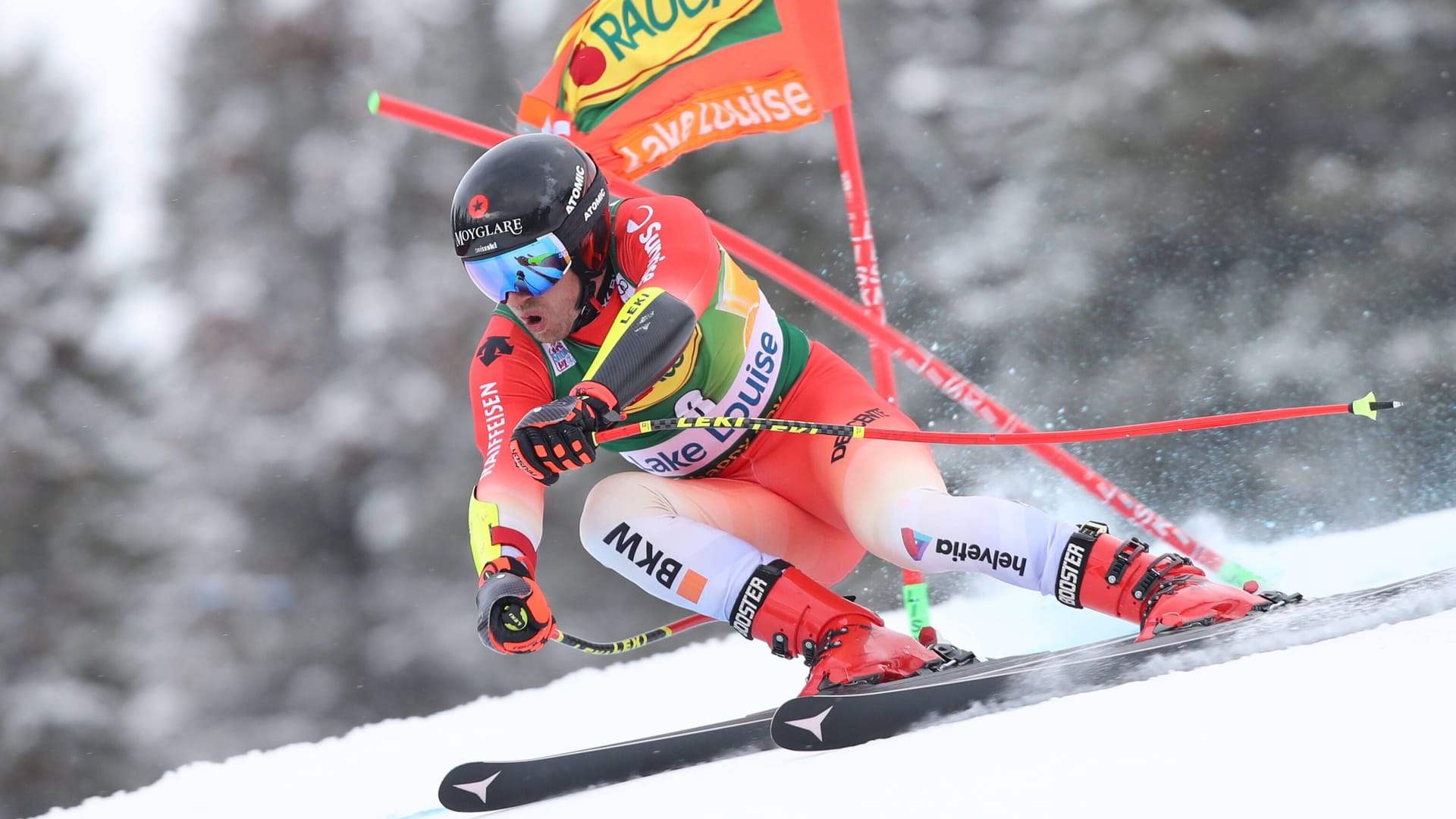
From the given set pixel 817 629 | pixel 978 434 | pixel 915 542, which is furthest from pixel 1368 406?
pixel 817 629

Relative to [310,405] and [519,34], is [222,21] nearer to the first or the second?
[519,34]

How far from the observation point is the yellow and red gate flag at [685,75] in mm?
3725

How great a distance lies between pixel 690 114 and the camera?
385cm

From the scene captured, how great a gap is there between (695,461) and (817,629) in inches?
20.2

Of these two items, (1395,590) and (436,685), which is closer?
(1395,590)

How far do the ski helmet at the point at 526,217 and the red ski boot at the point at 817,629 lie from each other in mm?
748

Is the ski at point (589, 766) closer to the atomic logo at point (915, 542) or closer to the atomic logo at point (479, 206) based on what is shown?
the atomic logo at point (915, 542)

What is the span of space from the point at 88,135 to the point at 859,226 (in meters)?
5.85

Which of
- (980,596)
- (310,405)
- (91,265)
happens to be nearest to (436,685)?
(310,405)

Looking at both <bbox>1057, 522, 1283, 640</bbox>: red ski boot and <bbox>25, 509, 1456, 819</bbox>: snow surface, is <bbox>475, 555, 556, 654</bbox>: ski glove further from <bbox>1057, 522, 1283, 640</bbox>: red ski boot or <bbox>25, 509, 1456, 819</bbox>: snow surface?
<bbox>1057, 522, 1283, 640</bbox>: red ski boot

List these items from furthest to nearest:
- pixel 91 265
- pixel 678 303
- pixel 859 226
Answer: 1. pixel 91 265
2. pixel 859 226
3. pixel 678 303

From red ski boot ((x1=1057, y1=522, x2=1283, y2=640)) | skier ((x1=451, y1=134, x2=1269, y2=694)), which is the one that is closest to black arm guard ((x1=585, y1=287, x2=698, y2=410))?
skier ((x1=451, y1=134, x2=1269, y2=694))

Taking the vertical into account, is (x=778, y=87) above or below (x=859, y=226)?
above

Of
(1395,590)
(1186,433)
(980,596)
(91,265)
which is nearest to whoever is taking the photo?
(1395,590)
